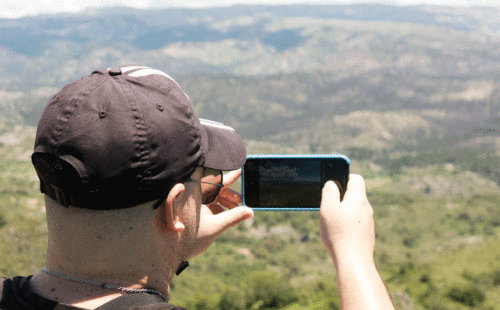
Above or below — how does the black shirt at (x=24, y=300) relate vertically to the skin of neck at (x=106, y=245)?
below

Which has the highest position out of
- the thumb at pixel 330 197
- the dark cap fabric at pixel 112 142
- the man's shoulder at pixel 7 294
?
the dark cap fabric at pixel 112 142

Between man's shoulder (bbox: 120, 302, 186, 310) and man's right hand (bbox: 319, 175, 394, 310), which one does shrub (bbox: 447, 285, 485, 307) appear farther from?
man's shoulder (bbox: 120, 302, 186, 310)

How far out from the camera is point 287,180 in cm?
448

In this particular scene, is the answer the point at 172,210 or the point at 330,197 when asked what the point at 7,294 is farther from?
the point at 330,197

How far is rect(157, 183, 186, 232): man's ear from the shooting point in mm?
3141

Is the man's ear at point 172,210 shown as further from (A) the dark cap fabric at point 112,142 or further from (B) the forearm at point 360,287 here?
(B) the forearm at point 360,287

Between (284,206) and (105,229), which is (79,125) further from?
(284,206)

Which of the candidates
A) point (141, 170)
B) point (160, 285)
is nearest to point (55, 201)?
point (141, 170)

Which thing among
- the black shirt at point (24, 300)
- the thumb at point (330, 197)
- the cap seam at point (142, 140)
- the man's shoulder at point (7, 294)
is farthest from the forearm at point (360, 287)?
the man's shoulder at point (7, 294)

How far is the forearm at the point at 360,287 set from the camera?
303 centimetres

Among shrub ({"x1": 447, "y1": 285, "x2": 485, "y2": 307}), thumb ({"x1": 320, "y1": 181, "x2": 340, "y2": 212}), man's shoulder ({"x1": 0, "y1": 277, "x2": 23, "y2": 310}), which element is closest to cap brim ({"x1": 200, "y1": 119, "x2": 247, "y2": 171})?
thumb ({"x1": 320, "y1": 181, "x2": 340, "y2": 212})

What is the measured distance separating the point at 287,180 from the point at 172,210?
160 cm

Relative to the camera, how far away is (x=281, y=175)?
4.52 meters

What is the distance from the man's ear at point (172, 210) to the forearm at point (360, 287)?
1212 mm
